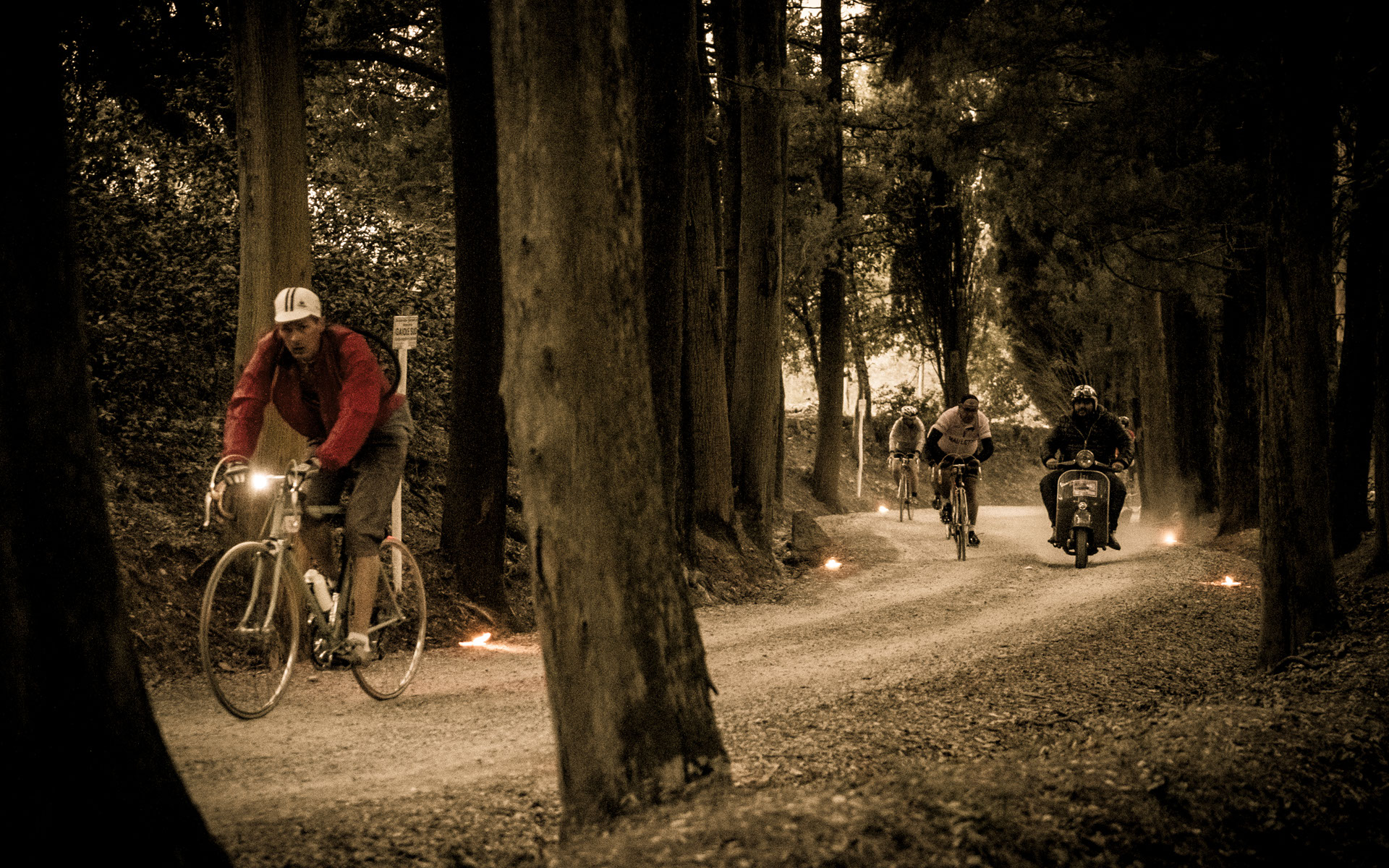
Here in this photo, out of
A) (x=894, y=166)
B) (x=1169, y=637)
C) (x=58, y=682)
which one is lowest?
(x=1169, y=637)

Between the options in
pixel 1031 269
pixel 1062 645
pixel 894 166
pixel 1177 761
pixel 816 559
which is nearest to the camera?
pixel 1177 761

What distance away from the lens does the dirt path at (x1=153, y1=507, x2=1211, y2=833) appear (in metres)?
4.80

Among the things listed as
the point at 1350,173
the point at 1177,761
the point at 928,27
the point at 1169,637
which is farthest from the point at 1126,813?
the point at 1350,173

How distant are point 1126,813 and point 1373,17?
25.9ft

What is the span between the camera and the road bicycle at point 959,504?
14832 millimetres

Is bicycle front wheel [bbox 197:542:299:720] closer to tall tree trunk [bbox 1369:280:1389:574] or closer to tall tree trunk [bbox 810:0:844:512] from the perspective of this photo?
tall tree trunk [bbox 1369:280:1389:574]

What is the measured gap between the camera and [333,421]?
6.16 meters

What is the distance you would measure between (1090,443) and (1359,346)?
329 centimetres

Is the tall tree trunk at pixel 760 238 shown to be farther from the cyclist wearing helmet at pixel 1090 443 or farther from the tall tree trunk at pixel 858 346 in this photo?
the tall tree trunk at pixel 858 346

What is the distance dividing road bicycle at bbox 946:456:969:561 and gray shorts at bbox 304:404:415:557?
10114 mm

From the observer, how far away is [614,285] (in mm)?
3764

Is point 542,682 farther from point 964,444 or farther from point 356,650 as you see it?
point 964,444

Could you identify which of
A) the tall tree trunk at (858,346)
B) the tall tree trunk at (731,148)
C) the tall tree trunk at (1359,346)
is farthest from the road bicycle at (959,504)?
the tall tree trunk at (858,346)

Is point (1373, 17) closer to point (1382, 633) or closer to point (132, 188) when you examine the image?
point (1382, 633)
